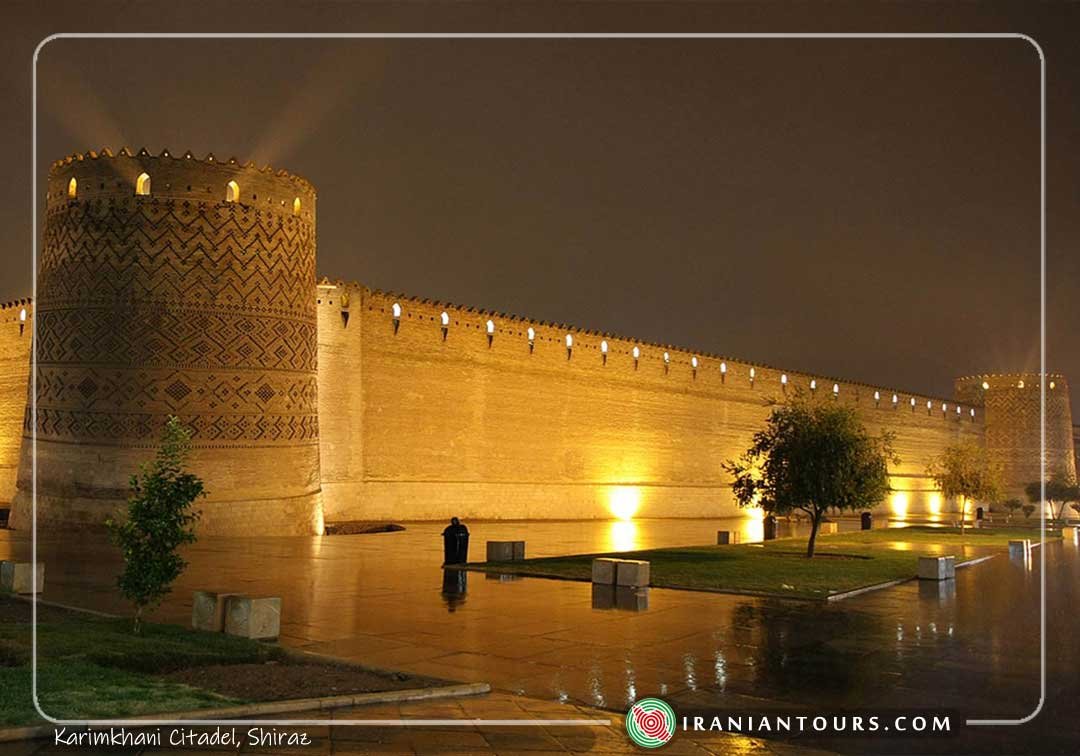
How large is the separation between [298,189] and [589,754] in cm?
1590

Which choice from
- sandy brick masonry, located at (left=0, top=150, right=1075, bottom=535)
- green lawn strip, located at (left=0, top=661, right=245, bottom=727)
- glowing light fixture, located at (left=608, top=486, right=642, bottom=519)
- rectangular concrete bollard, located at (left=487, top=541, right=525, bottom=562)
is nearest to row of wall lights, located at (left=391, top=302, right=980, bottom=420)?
sandy brick masonry, located at (left=0, top=150, right=1075, bottom=535)

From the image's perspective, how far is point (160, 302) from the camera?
16.7 m

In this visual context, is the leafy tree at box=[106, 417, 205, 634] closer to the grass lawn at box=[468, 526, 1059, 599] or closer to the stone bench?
the stone bench

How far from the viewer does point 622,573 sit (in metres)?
9.97

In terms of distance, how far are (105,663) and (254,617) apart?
1.23 m

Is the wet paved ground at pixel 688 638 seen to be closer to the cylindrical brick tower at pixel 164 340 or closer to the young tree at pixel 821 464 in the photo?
the young tree at pixel 821 464

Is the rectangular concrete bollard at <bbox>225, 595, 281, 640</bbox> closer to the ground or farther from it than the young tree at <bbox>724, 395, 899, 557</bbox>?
closer to the ground

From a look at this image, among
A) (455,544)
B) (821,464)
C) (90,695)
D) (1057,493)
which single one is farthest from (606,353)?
(1057,493)

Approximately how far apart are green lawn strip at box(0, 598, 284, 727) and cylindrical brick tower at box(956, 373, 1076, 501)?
1689 inches

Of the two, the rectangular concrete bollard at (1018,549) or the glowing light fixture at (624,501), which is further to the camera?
the glowing light fixture at (624,501)

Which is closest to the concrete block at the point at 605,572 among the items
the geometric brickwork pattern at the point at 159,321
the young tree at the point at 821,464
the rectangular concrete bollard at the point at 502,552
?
the rectangular concrete bollard at the point at 502,552

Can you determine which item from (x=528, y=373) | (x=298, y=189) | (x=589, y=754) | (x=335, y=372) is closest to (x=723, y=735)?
(x=589, y=754)

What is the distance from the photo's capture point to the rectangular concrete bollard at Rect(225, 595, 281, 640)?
6.66 m

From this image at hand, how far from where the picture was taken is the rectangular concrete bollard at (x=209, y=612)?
22.9 ft
